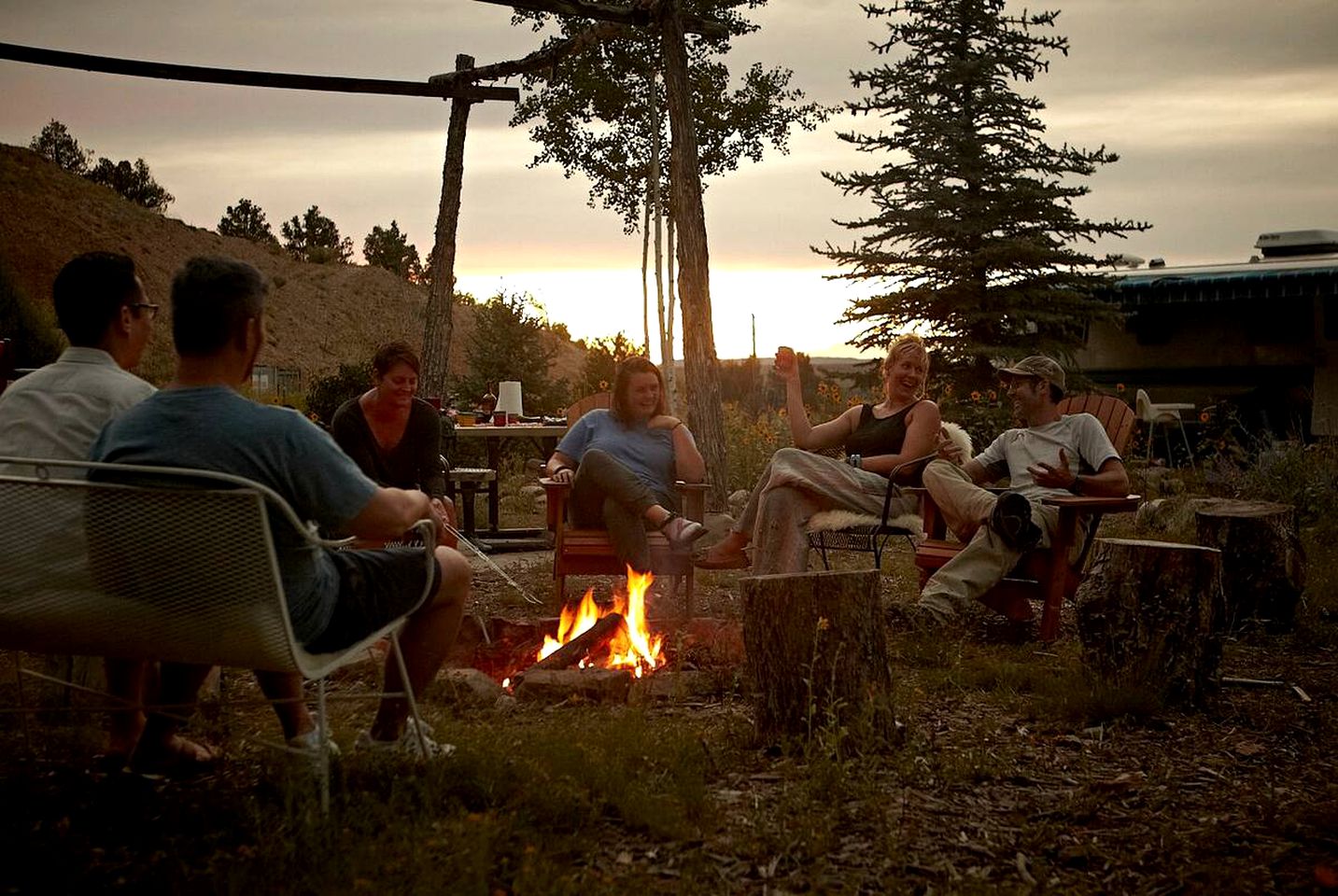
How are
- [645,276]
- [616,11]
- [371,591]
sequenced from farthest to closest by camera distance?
1. [645,276]
2. [616,11]
3. [371,591]

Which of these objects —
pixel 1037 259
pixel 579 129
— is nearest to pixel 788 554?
pixel 1037 259

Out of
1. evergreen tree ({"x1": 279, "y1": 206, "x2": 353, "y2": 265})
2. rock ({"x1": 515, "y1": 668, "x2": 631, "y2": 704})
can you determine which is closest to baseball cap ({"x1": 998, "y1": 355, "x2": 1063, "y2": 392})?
rock ({"x1": 515, "y1": 668, "x2": 631, "y2": 704})

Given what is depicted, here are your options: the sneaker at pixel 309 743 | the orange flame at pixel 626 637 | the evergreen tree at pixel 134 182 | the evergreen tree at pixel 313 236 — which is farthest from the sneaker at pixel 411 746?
the evergreen tree at pixel 134 182

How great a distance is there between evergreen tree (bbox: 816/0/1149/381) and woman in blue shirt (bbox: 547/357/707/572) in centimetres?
729

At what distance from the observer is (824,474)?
6035 mm

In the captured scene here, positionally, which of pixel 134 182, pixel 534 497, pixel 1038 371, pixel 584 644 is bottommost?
pixel 584 644

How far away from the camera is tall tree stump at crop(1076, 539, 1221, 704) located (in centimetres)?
432

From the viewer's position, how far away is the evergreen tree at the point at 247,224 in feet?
154

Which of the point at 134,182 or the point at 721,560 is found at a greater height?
the point at 134,182

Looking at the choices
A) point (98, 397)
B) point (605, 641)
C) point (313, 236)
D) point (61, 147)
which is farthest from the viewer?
point (313, 236)

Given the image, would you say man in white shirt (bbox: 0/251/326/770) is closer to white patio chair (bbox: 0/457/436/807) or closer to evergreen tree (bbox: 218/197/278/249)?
white patio chair (bbox: 0/457/436/807)

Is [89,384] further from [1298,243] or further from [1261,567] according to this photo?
[1298,243]

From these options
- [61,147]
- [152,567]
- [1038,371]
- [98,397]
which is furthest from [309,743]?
[61,147]

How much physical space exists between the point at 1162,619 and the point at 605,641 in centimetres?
218
